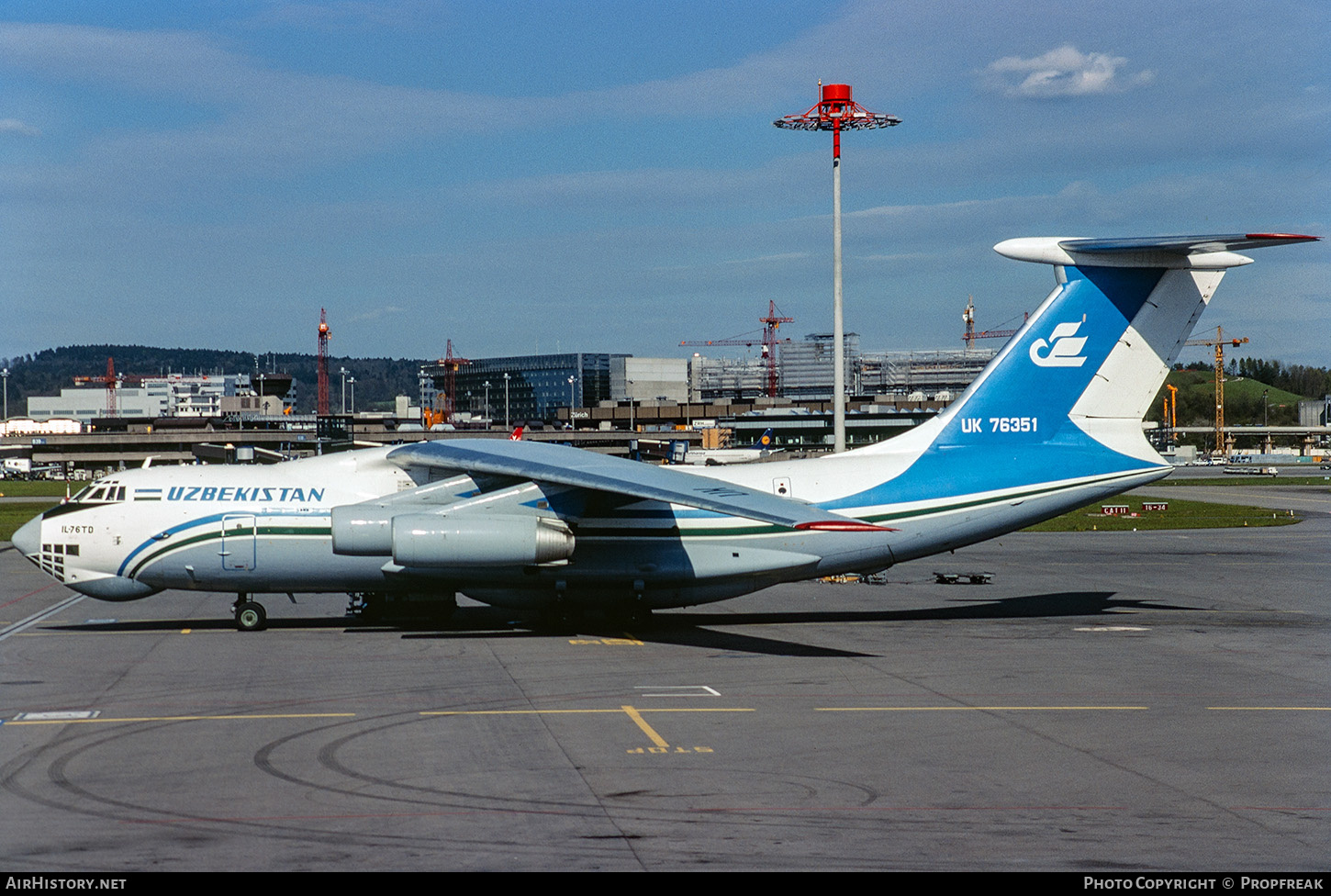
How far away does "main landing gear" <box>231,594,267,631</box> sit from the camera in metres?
22.6

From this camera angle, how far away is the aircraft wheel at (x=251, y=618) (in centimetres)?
2261

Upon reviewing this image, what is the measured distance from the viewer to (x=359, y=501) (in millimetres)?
22609

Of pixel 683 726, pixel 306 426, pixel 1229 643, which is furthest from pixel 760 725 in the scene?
pixel 306 426

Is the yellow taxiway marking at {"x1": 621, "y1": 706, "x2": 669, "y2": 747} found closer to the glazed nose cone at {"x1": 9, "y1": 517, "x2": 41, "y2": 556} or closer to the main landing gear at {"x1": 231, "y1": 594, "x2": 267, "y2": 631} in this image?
the main landing gear at {"x1": 231, "y1": 594, "x2": 267, "y2": 631}

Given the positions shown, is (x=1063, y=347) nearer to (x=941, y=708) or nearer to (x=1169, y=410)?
(x=941, y=708)

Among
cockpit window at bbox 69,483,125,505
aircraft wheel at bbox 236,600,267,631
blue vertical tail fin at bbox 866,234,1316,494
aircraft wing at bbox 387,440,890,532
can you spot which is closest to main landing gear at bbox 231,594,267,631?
aircraft wheel at bbox 236,600,267,631

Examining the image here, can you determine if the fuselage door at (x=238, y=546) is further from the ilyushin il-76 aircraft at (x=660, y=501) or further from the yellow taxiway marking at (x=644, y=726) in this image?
the yellow taxiway marking at (x=644, y=726)

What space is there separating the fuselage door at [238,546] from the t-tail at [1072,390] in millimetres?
11668

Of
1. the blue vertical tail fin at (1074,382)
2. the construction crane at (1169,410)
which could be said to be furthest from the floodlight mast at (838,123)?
the construction crane at (1169,410)

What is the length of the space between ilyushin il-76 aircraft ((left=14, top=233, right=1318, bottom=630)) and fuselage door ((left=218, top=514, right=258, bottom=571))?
23 millimetres

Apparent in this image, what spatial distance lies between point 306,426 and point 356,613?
414 ft

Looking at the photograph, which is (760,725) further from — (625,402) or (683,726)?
(625,402)

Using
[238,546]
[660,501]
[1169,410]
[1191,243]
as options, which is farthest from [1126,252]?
[1169,410]

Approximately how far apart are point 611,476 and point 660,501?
4.80 feet
